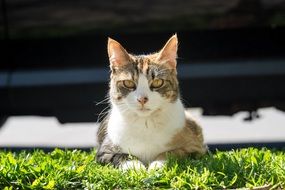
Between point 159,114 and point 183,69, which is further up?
point 183,69

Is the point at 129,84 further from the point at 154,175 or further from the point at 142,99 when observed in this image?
the point at 154,175

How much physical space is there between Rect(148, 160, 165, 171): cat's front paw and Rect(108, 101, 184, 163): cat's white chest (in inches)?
3.9

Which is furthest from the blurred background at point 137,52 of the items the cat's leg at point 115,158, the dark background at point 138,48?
the cat's leg at point 115,158

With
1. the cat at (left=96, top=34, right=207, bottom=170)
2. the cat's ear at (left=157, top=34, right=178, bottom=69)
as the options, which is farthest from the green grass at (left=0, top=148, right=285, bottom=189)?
the cat's ear at (left=157, top=34, right=178, bottom=69)

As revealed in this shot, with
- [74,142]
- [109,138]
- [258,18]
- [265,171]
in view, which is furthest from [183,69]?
[265,171]

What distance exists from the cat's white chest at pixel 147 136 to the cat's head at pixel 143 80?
0.08m

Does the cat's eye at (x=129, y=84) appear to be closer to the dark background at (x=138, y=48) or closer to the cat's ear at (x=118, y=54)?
the cat's ear at (x=118, y=54)

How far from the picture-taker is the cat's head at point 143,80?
3.56m

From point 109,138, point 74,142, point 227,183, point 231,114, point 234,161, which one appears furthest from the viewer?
point 231,114

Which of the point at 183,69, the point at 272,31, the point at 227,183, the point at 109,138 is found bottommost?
the point at 227,183

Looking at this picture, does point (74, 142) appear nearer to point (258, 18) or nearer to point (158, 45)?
point (158, 45)

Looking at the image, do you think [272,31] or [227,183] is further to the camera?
[272,31]

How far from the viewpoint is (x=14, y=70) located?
21.0 ft

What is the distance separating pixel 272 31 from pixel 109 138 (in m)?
3.13
